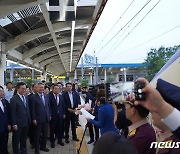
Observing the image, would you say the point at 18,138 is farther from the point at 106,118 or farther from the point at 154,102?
the point at 154,102

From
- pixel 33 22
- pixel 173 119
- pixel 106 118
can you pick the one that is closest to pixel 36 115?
pixel 106 118

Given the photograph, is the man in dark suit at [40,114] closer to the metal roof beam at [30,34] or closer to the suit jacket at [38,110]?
the suit jacket at [38,110]

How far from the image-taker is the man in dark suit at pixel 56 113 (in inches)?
289

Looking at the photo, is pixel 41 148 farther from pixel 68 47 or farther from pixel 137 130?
pixel 68 47

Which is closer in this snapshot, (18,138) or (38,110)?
(18,138)

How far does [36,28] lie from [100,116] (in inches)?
311

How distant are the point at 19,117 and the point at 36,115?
0.68m

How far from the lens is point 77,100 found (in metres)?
8.35

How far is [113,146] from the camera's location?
3.94 ft

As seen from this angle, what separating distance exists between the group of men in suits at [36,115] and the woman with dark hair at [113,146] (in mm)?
4819

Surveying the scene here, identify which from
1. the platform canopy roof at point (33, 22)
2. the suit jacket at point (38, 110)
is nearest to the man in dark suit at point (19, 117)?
the suit jacket at point (38, 110)

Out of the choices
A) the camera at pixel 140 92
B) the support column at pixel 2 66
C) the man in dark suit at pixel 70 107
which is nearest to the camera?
the camera at pixel 140 92

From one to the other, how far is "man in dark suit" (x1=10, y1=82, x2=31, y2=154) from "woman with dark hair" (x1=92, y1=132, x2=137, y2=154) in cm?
482

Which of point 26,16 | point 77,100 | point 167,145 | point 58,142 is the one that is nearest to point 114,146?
point 167,145
